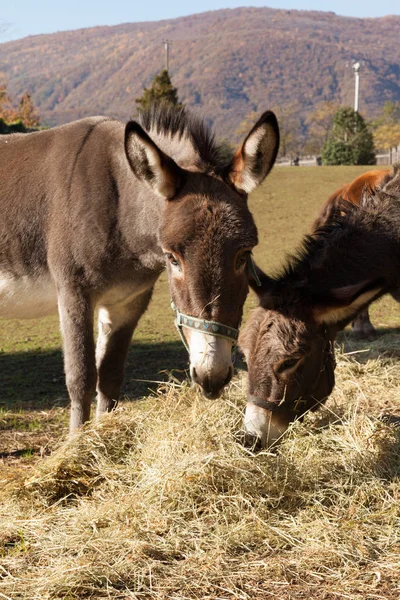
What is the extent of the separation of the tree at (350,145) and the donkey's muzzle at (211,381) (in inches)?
1466

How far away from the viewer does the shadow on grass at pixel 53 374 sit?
20.9 feet

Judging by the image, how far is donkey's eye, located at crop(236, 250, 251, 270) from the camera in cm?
347

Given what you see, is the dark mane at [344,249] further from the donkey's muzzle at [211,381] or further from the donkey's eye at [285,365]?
the donkey's muzzle at [211,381]

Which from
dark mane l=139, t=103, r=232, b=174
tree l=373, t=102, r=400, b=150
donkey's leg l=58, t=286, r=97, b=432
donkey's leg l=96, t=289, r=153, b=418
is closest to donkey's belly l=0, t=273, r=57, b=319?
donkey's leg l=58, t=286, r=97, b=432

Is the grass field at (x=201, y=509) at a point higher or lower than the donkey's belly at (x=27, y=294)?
lower

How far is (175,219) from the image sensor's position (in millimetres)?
3484

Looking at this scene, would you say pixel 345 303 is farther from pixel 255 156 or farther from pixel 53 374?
pixel 53 374

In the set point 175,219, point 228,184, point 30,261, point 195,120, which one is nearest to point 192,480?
point 175,219

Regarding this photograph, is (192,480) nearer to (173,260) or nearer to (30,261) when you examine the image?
(173,260)

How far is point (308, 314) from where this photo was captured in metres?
3.79

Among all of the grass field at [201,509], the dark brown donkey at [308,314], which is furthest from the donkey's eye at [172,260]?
the grass field at [201,509]

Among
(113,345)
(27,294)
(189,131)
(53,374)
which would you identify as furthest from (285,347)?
(53,374)

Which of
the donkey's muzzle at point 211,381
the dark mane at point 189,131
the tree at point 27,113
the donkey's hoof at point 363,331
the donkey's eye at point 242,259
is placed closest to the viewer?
the donkey's muzzle at point 211,381

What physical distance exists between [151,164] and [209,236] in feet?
1.91
